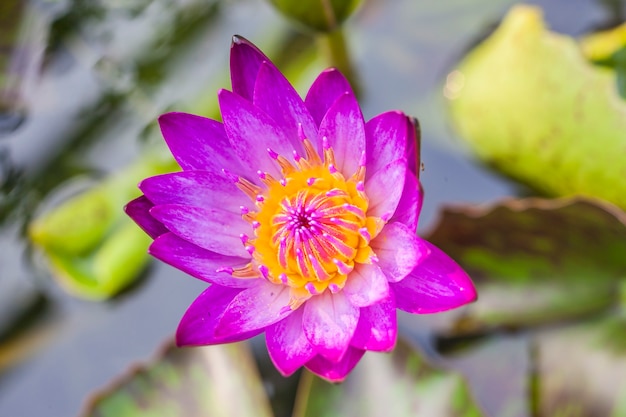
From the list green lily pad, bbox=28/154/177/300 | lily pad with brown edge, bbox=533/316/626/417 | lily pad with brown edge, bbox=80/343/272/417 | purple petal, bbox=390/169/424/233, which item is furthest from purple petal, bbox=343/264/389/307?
green lily pad, bbox=28/154/177/300

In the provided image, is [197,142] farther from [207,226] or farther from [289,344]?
[289,344]

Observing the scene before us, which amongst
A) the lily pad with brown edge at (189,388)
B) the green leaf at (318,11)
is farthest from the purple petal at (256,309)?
the green leaf at (318,11)

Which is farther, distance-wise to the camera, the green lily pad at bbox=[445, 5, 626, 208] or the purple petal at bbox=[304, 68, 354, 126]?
the green lily pad at bbox=[445, 5, 626, 208]

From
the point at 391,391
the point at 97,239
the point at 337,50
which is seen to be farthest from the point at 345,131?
the point at 97,239

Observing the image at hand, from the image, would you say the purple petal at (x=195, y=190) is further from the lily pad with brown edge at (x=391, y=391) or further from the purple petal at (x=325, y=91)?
the lily pad with brown edge at (x=391, y=391)

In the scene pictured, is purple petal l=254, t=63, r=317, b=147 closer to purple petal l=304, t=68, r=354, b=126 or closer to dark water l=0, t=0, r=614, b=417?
purple petal l=304, t=68, r=354, b=126

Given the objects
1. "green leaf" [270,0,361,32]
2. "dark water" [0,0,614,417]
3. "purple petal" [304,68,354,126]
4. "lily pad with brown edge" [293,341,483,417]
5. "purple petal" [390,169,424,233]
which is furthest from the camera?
"dark water" [0,0,614,417]
